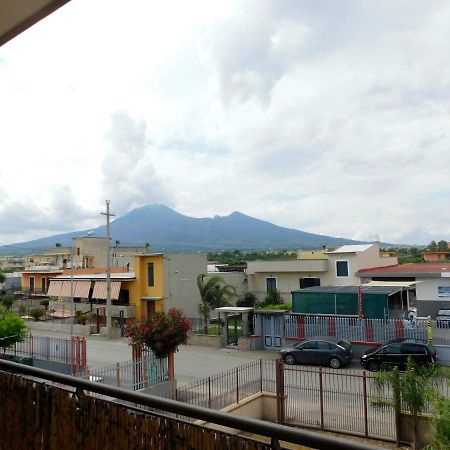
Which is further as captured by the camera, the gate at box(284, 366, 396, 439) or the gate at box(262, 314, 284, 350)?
the gate at box(262, 314, 284, 350)

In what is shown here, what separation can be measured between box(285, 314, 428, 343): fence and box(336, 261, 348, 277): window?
10866 millimetres

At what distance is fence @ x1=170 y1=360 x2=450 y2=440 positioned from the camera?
34.6 ft

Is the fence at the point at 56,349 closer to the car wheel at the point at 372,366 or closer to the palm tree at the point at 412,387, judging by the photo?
the palm tree at the point at 412,387

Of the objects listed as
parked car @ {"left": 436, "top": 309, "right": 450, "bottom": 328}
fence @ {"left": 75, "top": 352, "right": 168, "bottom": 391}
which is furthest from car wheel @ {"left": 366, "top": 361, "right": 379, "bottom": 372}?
fence @ {"left": 75, "top": 352, "right": 168, "bottom": 391}

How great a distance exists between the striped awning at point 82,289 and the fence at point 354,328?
578 inches

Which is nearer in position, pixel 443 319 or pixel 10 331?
pixel 10 331

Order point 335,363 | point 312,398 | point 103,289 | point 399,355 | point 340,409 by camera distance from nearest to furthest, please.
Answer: point 340,409 < point 312,398 < point 399,355 < point 335,363 < point 103,289

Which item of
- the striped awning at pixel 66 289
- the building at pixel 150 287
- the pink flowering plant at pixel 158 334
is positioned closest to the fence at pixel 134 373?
the pink flowering plant at pixel 158 334

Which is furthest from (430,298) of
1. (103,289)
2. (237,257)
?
(237,257)

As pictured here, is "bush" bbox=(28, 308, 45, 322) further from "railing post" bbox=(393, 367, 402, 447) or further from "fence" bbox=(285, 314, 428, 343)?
"railing post" bbox=(393, 367, 402, 447)

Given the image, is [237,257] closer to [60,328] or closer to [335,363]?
[60,328]

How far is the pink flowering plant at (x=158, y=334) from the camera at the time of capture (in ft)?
42.7

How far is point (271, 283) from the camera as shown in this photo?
104 feet

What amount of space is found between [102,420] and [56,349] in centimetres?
1421
